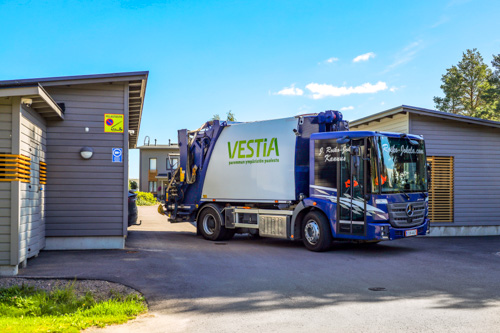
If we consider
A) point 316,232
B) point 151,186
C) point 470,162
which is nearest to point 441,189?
point 470,162

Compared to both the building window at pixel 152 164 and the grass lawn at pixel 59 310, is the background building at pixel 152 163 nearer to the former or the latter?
the building window at pixel 152 164

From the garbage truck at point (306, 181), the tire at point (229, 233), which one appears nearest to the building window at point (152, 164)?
the garbage truck at point (306, 181)

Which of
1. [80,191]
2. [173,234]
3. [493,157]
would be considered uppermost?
[493,157]

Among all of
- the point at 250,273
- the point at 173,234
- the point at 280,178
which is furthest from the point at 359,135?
the point at 173,234

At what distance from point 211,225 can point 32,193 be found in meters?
6.20

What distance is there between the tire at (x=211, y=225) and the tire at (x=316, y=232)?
3.00 meters

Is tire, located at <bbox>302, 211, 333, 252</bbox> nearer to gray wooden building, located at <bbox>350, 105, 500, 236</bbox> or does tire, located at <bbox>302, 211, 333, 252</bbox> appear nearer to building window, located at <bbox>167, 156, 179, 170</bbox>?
building window, located at <bbox>167, 156, 179, 170</bbox>

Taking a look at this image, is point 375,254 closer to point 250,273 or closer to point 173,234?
point 250,273

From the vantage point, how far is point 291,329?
18.6 ft

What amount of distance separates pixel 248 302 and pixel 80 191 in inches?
247

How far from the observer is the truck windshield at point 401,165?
37.5 feet

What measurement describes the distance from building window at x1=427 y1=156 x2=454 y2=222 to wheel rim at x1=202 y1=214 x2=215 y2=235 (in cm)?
723

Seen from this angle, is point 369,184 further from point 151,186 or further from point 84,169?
point 151,186

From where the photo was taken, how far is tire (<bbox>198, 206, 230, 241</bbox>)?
14.7 m
